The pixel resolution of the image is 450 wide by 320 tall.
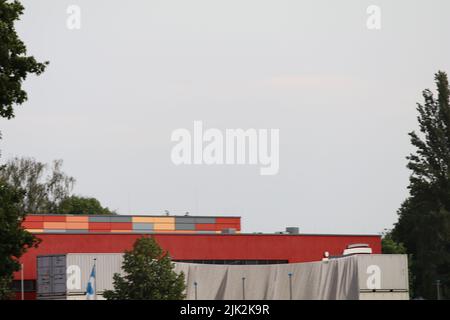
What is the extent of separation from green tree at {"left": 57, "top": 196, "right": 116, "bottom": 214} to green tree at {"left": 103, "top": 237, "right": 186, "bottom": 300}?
79073mm

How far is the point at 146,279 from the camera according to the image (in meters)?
78.9

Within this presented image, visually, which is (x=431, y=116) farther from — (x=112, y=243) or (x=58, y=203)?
(x=58, y=203)

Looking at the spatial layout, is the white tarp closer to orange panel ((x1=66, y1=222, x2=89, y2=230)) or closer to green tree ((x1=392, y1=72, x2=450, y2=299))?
green tree ((x1=392, y1=72, x2=450, y2=299))

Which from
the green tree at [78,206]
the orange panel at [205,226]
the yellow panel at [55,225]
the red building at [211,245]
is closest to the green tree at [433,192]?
the red building at [211,245]

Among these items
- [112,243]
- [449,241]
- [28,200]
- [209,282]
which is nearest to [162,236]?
[112,243]

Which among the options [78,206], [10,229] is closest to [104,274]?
[10,229]

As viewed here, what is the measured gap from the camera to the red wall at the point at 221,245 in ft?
293

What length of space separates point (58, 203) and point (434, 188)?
68.1 m

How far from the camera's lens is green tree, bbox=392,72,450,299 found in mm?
106750

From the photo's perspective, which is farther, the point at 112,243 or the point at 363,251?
the point at 112,243

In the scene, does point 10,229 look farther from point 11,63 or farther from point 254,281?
point 254,281

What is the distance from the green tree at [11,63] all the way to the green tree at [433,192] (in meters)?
66.6

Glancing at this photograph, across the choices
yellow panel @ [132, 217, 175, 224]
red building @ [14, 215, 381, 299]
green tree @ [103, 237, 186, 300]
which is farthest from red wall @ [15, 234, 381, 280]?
yellow panel @ [132, 217, 175, 224]
